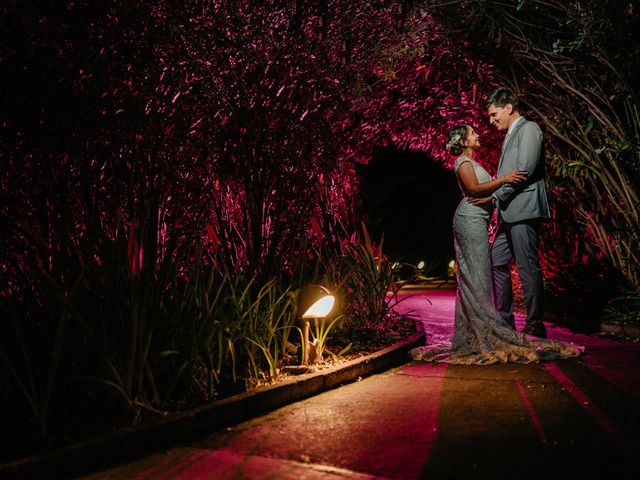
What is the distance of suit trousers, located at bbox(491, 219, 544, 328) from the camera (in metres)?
6.91

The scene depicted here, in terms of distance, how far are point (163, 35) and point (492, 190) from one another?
429 centimetres

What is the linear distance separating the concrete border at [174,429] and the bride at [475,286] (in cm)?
125

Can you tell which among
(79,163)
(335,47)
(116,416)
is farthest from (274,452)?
(335,47)

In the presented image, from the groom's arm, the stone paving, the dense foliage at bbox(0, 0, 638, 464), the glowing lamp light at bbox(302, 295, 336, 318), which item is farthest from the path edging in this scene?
the glowing lamp light at bbox(302, 295, 336, 318)

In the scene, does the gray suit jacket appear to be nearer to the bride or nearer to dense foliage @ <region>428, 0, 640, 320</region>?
the bride

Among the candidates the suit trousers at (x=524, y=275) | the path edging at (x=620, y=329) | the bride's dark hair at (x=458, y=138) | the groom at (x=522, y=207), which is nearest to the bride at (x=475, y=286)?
the bride's dark hair at (x=458, y=138)

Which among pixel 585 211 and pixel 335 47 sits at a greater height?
pixel 335 47

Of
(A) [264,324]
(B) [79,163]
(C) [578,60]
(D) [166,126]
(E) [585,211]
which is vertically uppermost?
(C) [578,60]

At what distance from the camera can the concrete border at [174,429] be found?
3379mm

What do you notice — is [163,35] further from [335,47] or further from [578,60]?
[578,60]

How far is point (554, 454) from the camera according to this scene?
3488mm

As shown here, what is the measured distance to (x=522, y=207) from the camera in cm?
693

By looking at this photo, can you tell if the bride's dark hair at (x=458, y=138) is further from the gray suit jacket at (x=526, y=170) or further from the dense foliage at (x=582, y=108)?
the dense foliage at (x=582, y=108)

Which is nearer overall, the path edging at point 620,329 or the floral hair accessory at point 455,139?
the floral hair accessory at point 455,139
